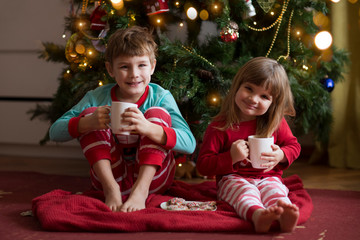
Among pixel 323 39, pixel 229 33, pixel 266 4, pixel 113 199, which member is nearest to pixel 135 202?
pixel 113 199

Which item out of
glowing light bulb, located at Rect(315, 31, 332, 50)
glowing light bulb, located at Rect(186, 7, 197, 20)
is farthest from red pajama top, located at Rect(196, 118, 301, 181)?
glowing light bulb, located at Rect(315, 31, 332, 50)

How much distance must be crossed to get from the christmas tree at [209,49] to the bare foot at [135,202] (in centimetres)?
45

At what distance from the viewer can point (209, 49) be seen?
1.64 metres

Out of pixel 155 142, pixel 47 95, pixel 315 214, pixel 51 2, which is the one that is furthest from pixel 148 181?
pixel 51 2

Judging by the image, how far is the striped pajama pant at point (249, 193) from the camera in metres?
1.12

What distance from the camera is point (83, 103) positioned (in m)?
1.38

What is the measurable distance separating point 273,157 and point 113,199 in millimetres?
453

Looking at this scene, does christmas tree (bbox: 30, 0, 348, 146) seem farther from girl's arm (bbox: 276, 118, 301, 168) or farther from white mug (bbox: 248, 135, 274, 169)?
white mug (bbox: 248, 135, 274, 169)

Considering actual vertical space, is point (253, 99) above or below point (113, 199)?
above

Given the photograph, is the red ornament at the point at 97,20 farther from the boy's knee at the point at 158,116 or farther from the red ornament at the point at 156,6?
the boy's knee at the point at 158,116

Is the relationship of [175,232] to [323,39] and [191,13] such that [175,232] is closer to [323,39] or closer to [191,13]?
[191,13]

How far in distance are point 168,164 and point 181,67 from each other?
0.42 metres

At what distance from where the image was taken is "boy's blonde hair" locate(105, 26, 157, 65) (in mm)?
1271

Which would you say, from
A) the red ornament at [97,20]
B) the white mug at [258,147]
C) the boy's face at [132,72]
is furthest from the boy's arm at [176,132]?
the red ornament at [97,20]
